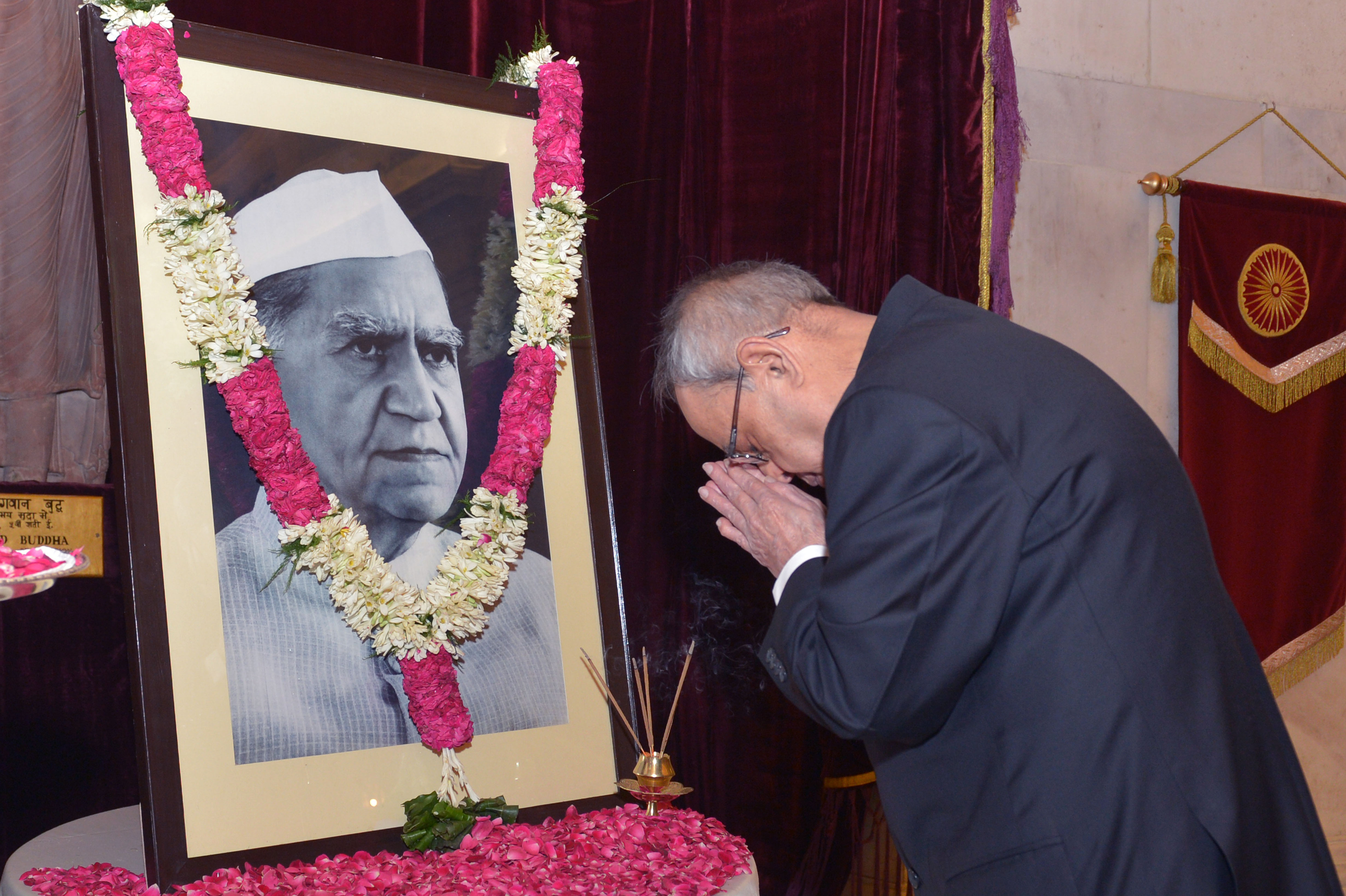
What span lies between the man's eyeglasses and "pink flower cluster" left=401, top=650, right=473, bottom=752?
0.75m

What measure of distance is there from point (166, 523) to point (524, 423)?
0.76m

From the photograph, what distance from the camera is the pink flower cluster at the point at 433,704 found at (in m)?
2.19

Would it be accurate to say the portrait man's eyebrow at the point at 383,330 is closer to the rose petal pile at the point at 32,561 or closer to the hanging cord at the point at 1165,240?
the rose petal pile at the point at 32,561

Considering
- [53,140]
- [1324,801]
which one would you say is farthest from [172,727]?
[1324,801]

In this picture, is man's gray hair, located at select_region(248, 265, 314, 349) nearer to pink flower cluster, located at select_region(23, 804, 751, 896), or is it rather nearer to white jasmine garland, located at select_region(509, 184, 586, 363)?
white jasmine garland, located at select_region(509, 184, 586, 363)

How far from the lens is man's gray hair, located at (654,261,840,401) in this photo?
1.85 metres

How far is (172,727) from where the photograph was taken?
1.91 meters

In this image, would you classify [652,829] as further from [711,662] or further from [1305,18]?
[1305,18]

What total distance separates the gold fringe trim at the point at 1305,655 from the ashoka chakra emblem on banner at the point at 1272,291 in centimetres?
116

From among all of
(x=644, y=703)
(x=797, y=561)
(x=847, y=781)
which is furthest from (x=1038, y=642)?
(x=847, y=781)

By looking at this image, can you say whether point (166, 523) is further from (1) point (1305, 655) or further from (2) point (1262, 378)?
(1) point (1305, 655)

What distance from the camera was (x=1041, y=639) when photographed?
1455 mm

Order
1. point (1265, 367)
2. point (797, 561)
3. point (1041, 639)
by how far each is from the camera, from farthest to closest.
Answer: point (1265, 367), point (797, 561), point (1041, 639)

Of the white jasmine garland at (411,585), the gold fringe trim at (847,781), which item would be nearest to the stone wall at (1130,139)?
the gold fringe trim at (847,781)
